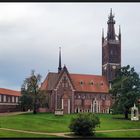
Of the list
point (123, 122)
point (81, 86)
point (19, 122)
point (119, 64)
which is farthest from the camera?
point (119, 64)

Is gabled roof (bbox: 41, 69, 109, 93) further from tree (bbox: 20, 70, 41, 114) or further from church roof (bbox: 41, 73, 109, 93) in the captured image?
tree (bbox: 20, 70, 41, 114)

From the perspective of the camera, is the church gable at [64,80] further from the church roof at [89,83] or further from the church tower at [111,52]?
the church tower at [111,52]

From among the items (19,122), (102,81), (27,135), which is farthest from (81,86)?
(27,135)

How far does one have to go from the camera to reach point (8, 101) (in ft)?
306

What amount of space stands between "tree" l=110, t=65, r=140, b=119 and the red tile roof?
2088 cm

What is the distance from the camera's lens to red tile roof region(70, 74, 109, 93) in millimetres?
100625

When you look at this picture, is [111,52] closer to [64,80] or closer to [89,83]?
[89,83]

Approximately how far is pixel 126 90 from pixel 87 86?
2601 cm

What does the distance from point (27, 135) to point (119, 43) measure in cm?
6856

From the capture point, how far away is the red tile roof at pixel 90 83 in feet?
330

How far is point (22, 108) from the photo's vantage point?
3595 inches

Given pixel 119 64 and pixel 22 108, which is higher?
pixel 119 64

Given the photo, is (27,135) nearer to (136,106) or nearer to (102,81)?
(136,106)

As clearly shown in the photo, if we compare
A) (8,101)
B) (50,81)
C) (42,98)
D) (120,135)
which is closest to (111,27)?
(50,81)
